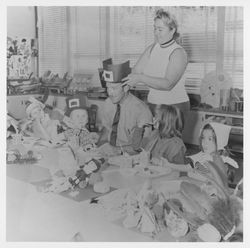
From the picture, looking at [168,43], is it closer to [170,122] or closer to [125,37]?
[125,37]

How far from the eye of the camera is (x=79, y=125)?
165 centimetres

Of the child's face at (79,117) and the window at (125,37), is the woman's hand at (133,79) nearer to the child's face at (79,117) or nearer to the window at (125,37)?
the window at (125,37)

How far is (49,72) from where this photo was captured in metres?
1.65

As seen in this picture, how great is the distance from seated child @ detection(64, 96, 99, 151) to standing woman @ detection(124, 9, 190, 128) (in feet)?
0.70

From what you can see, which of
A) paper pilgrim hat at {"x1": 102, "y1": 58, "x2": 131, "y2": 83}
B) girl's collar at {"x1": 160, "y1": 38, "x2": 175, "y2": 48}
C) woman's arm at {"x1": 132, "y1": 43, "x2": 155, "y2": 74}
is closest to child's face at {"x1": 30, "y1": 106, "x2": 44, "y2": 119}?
paper pilgrim hat at {"x1": 102, "y1": 58, "x2": 131, "y2": 83}

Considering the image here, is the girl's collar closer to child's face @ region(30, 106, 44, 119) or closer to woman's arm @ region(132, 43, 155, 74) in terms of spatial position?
woman's arm @ region(132, 43, 155, 74)

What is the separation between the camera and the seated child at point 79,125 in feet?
5.39

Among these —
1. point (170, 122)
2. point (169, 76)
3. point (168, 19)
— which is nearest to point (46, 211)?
point (170, 122)

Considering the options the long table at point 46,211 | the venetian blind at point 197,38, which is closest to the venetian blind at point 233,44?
the venetian blind at point 197,38

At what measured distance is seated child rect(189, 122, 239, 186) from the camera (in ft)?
5.25

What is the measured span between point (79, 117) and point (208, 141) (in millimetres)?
483
